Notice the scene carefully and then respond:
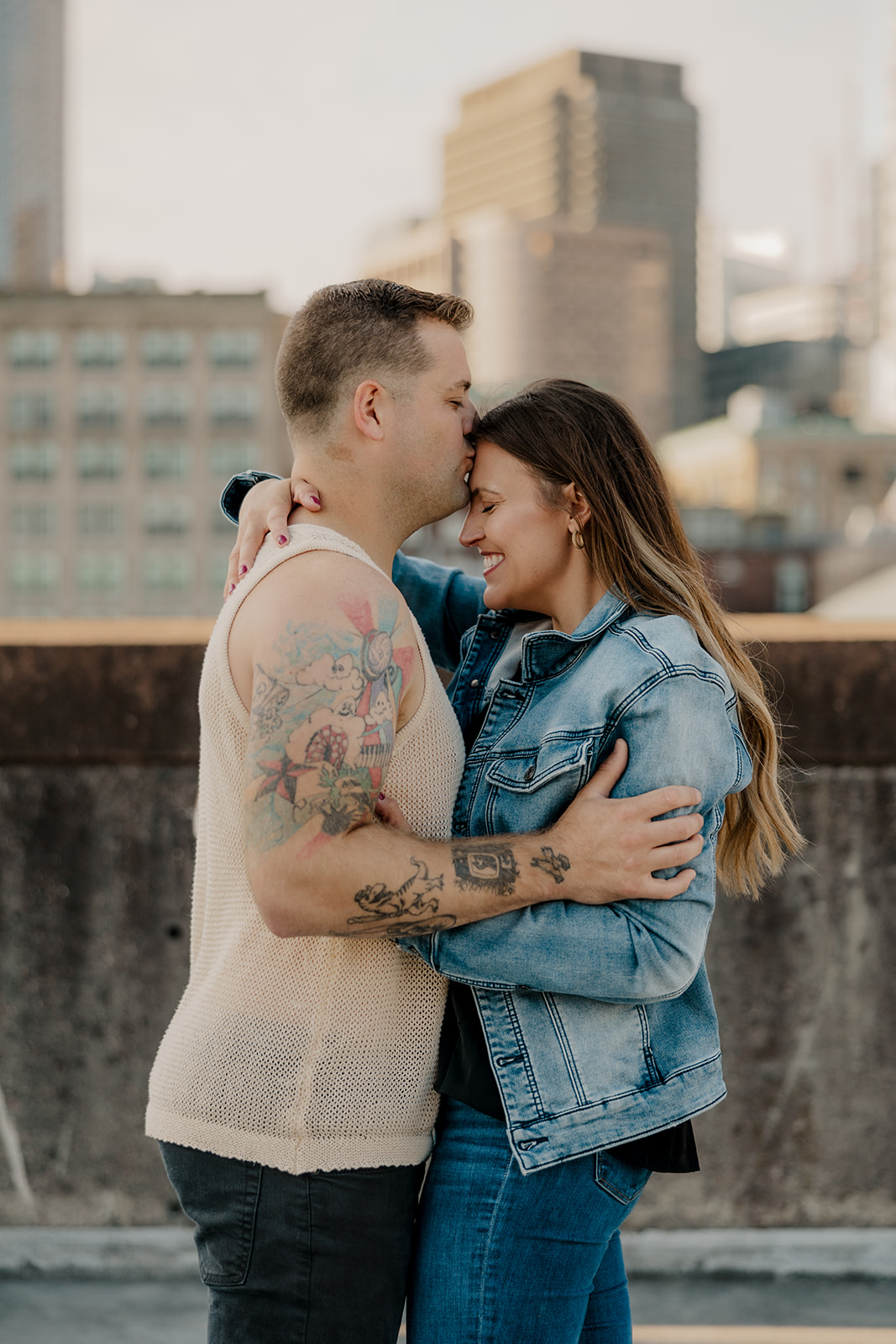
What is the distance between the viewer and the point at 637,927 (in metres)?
2.04

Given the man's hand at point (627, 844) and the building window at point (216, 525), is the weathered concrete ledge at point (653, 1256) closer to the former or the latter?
the man's hand at point (627, 844)

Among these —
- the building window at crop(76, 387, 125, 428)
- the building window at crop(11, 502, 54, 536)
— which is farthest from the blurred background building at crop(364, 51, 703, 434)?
the building window at crop(11, 502, 54, 536)

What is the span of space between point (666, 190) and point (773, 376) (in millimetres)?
46689

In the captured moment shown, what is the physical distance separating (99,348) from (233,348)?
25.9 feet

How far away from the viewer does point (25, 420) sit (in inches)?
2822

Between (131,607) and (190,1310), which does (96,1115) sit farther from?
(131,607)

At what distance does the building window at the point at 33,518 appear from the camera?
72.2 metres

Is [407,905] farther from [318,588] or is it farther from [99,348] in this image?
[99,348]

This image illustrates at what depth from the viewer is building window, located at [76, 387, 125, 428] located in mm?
71625

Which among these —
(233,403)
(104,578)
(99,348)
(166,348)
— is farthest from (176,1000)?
(99,348)

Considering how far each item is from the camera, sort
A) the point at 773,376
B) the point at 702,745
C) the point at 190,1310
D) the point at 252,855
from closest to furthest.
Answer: the point at 252,855 → the point at 702,745 → the point at 190,1310 → the point at 773,376

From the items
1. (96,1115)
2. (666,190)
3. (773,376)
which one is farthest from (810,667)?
(666,190)

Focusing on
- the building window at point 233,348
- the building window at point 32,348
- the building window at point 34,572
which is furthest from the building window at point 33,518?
the building window at point 233,348

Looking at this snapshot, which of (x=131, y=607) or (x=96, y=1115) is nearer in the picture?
(x=96, y=1115)
